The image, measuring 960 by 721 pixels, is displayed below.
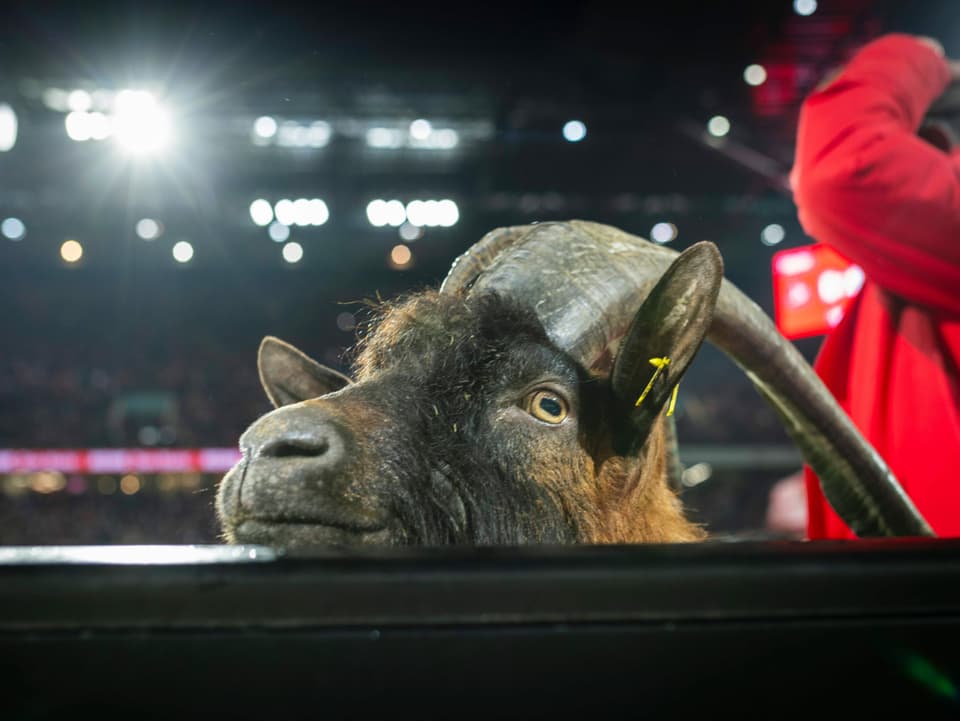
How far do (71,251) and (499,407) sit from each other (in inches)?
74.7

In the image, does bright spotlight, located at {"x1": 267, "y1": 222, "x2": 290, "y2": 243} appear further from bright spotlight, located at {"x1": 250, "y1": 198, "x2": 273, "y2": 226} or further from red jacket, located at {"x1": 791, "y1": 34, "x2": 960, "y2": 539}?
red jacket, located at {"x1": 791, "y1": 34, "x2": 960, "y2": 539}

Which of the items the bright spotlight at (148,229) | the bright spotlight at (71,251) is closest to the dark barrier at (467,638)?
the bright spotlight at (148,229)

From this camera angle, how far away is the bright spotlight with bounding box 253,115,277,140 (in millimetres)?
1932

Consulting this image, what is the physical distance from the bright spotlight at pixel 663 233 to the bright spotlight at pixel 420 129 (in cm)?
66

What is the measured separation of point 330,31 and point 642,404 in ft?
3.68

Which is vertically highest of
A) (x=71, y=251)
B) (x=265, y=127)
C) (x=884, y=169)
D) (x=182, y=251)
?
(x=71, y=251)

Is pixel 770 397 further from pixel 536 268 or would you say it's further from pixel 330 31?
pixel 330 31

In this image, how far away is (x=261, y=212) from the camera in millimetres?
2057

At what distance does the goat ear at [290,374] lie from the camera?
5.94 ft

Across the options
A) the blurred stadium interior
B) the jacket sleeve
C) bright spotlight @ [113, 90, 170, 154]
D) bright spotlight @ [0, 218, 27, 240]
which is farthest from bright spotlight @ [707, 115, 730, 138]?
bright spotlight @ [0, 218, 27, 240]

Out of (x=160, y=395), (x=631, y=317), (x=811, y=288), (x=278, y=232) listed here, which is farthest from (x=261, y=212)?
(x=160, y=395)

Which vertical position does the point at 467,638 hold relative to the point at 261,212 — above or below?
below

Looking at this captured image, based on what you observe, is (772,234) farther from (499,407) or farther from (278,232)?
(278,232)

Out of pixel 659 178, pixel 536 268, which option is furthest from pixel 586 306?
pixel 659 178
